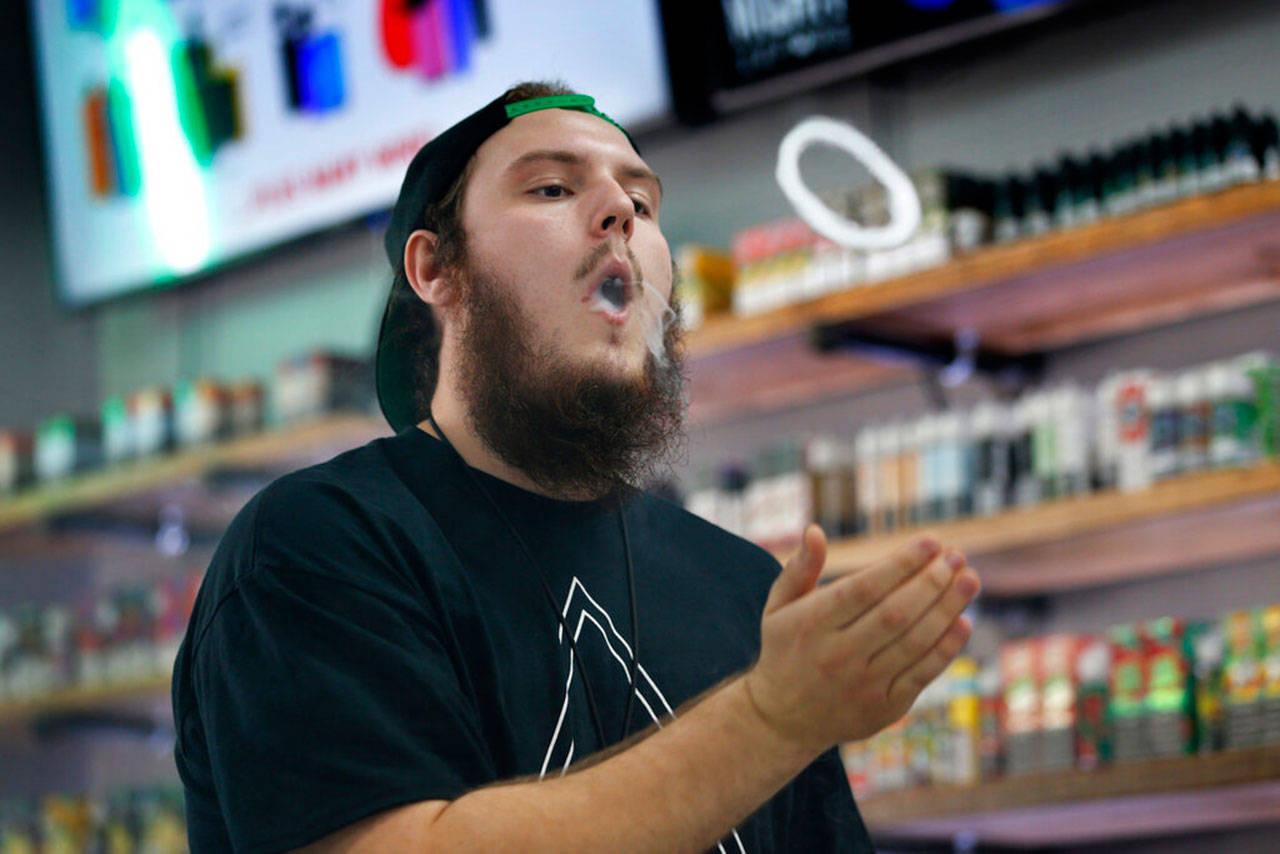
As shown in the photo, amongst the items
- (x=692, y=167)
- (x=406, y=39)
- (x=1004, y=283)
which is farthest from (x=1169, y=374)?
(x=406, y=39)

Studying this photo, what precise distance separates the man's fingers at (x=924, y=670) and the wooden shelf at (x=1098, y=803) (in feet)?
6.02

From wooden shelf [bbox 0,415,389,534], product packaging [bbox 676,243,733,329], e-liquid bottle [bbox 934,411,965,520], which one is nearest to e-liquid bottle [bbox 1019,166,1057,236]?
e-liquid bottle [bbox 934,411,965,520]

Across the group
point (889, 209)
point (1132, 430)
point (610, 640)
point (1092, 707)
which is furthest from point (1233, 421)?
point (610, 640)

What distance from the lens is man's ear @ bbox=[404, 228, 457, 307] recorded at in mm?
1538

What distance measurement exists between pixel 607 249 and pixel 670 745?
0.53 metres

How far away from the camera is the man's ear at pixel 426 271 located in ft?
5.05

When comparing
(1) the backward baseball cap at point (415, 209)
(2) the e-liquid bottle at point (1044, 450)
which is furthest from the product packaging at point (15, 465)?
(1) the backward baseball cap at point (415, 209)

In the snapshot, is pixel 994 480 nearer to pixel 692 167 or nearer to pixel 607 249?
pixel 692 167

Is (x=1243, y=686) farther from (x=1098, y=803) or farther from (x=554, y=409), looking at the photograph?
(x=554, y=409)

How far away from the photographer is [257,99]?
4723mm

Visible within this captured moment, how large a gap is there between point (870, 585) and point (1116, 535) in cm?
220

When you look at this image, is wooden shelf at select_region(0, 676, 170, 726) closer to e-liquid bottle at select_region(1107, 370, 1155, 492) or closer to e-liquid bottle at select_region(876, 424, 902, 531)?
e-liquid bottle at select_region(876, 424, 902, 531)

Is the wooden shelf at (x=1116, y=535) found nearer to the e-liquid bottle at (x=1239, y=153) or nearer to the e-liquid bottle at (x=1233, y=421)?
the e-liquid bottle at (x=1233, y=421)

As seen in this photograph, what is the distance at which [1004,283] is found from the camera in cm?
315
